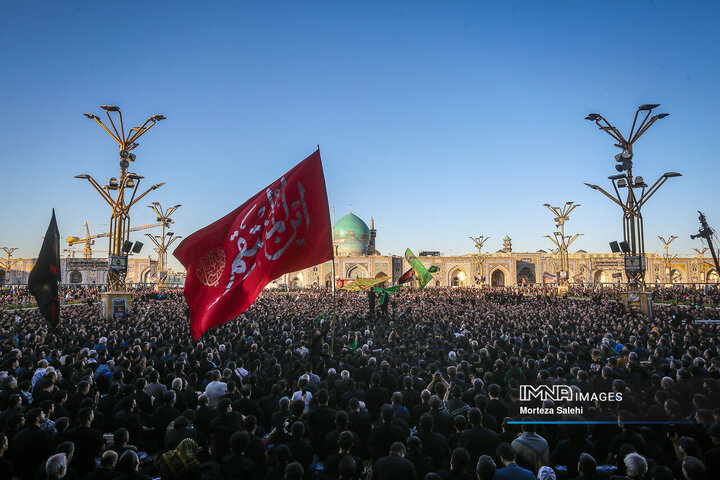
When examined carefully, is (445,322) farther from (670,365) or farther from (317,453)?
(317,453)

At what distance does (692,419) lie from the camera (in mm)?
4723

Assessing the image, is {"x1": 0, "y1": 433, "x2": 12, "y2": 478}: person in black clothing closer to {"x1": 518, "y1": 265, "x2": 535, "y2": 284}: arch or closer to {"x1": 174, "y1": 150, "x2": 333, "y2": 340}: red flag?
{"x1": 174, "y1": 150, "x2": 333, "y2": 340}: red flag

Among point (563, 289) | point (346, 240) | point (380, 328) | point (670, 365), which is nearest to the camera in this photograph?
point (670, 365)

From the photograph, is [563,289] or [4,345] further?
[563,289]

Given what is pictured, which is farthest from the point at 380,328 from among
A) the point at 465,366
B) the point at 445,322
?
the point at 465,366

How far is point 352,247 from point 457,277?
17527 mm

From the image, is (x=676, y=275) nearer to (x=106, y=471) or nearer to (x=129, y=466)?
(x=129, y=466)

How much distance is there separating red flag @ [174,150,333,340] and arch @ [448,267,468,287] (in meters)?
61.3

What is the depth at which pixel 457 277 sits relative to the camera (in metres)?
67.6

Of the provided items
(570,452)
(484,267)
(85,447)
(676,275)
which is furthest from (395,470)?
(676,275)

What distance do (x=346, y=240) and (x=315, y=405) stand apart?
65.1m

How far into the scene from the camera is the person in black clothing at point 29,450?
13.6 feet

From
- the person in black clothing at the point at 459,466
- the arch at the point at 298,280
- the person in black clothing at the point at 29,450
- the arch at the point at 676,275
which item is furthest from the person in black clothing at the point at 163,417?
the arch at the point at 676,275

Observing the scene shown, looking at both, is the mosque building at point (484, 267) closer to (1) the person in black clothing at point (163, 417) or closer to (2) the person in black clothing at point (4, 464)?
(1) the person in black clothing at point (163, 417)
